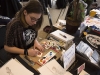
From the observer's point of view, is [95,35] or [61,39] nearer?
[61,39]

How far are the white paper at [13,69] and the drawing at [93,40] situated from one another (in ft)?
2.34

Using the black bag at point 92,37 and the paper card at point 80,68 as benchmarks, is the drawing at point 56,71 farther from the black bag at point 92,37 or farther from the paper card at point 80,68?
the black bag at point 92,37

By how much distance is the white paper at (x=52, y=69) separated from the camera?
0.87 meters

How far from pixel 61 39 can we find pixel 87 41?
11.2 inches

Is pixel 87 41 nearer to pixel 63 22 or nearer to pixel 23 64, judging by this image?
pixel 63 22

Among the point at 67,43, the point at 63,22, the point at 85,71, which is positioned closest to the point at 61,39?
the point at 67,43

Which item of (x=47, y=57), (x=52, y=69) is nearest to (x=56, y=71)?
(x=52, y=69)

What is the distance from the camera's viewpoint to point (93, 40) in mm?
1311

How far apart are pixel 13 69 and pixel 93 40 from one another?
0.86m

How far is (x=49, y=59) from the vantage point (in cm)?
97

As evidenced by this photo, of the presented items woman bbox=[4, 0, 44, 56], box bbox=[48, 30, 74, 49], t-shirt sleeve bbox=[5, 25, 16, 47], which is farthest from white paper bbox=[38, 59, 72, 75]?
t-shirt sleeve bbox=[5, 25, 16, 47]

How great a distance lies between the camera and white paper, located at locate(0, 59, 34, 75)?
2.72 ft

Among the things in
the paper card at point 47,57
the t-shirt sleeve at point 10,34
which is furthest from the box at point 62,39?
the t-shirt sleeve at point 10,34

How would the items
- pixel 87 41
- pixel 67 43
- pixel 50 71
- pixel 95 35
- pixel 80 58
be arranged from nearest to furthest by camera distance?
pixel 50 71
pixel 80 58
pixel 67 43
pixel 87 41
pixel 95 35
